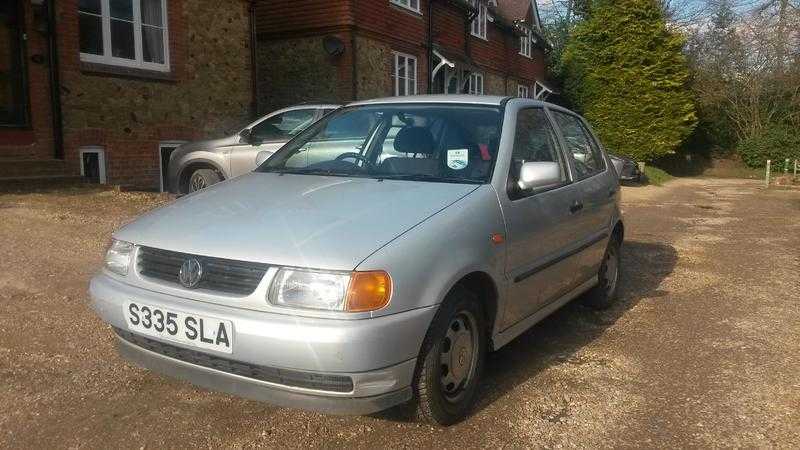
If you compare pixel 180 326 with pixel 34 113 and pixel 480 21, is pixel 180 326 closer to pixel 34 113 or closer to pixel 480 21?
pixel 34 113

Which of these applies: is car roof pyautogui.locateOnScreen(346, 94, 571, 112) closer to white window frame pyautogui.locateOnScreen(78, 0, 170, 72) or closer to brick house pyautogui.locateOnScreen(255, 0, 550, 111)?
white window frame pyautogui.locateOnScreen(78, 0, 170, 72)

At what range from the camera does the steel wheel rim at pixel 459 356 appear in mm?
3129

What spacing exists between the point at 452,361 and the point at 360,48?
14.8m

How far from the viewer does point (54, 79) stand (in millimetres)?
10297

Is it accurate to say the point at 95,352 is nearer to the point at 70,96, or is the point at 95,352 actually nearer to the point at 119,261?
the point at 119,261

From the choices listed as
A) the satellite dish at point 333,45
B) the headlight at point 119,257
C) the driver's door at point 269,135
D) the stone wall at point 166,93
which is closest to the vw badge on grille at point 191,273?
the headlight at point 119,257

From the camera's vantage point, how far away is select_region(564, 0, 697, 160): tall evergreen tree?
2633 centimetres

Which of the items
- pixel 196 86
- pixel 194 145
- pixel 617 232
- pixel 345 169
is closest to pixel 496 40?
pixel 196 86

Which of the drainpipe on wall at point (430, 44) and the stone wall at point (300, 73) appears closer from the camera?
the stone wall at point (300, 73)

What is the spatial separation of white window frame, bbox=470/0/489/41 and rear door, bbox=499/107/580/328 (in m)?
20.8

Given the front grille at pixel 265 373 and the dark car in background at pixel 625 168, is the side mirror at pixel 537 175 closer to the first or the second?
the front grille at pixel 265 373

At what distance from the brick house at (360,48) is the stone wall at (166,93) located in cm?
312

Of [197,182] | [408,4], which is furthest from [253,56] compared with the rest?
[408,4]

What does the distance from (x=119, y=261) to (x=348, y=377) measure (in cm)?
136
